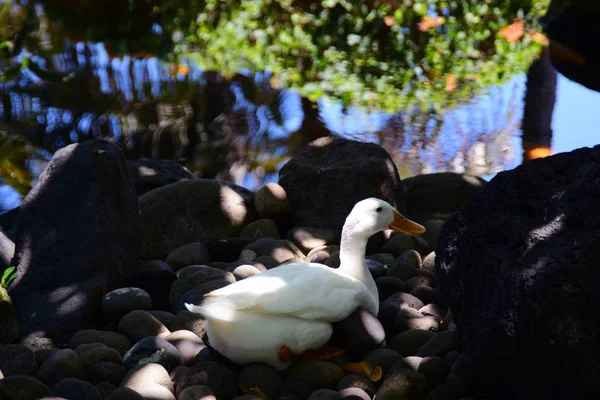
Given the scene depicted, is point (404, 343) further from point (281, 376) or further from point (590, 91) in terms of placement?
point (590, 91)

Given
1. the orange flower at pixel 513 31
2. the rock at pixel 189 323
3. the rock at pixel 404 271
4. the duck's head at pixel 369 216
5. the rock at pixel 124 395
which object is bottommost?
the orange flower at pixel 513 31

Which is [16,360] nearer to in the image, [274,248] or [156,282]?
[156,282]

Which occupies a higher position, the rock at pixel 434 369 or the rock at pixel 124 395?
the rock at pixel 124 395

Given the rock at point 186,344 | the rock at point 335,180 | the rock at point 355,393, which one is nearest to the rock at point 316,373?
the rock at point 355,393

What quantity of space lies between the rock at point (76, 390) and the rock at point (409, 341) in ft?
4.16

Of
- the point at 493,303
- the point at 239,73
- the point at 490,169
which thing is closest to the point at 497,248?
the point at 493,303

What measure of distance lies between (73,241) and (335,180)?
170 cm

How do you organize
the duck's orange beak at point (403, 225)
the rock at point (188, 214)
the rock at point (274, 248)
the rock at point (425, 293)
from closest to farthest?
the duck's orange beak at point (403, 225) < the rock at point (425, 293) < the rock at point (274, 248) < the rock at point (188, 214)

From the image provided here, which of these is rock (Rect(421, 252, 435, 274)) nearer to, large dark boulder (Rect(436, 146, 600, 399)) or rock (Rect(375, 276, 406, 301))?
rock (Rect(375, 276, 406, 301))

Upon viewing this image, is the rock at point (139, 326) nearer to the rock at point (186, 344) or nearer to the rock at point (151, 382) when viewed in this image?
the rock at point (186, 344)

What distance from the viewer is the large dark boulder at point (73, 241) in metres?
3.75

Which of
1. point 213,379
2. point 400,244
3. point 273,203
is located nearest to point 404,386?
point 213,379

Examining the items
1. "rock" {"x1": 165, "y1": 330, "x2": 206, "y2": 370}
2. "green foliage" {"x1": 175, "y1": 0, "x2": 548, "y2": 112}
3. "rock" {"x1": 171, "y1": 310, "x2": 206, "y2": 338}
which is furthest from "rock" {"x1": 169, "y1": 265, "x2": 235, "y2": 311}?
"green foliage" {"x1": 175, "y1": 0, "x2": 548, "y2": 112}

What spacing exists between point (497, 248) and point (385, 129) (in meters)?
4.27
